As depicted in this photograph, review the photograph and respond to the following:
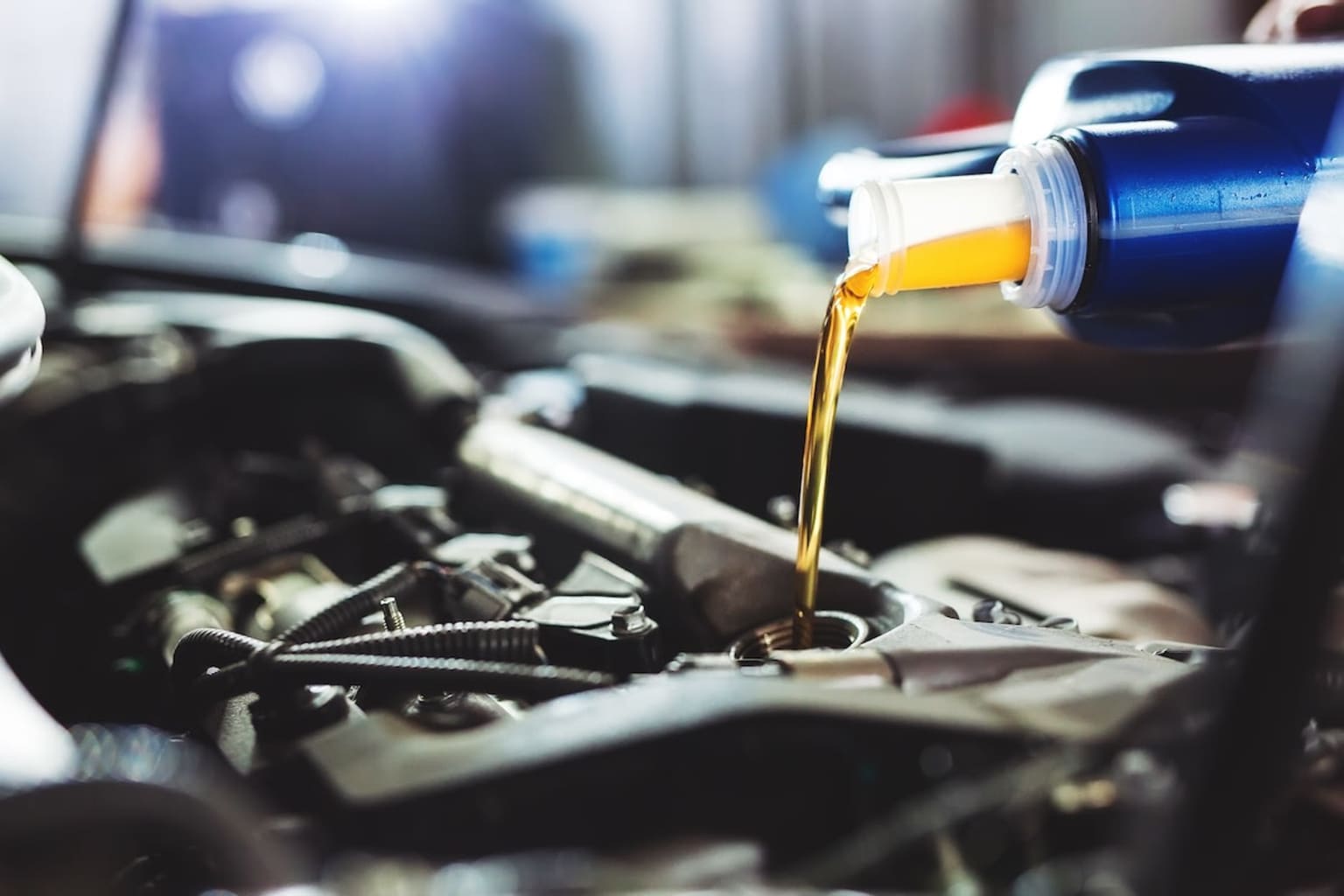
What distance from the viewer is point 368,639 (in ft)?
1.81

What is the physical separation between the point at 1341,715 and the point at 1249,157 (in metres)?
0.25

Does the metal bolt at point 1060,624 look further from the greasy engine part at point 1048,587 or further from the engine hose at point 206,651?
the engine hose at point 206,651

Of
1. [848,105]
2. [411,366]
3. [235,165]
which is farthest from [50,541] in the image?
[848,105]

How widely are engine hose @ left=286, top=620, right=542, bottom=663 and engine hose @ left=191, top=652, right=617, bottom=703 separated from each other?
2 cm

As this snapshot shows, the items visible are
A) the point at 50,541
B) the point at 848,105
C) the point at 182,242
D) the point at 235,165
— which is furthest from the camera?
the point at 848,105

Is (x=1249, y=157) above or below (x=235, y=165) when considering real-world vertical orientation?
above

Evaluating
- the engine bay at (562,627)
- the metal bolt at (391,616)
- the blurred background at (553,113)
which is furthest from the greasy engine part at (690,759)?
the blurred background at (553,113)

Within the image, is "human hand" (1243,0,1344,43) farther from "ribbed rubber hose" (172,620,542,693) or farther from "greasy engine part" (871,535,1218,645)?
"ribbed rubber hose" (172,620,542,693)

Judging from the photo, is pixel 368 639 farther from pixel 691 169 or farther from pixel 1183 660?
pixel 691 169

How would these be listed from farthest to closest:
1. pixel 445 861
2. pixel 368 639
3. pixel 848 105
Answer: pixel 848 105 → pixel 368 639 → pixel 445 861

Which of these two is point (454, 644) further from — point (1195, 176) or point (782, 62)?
point (782, 62)

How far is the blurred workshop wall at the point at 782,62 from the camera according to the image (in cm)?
309

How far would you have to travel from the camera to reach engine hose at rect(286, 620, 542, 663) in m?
0.54

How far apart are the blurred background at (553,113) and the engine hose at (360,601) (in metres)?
1.46
